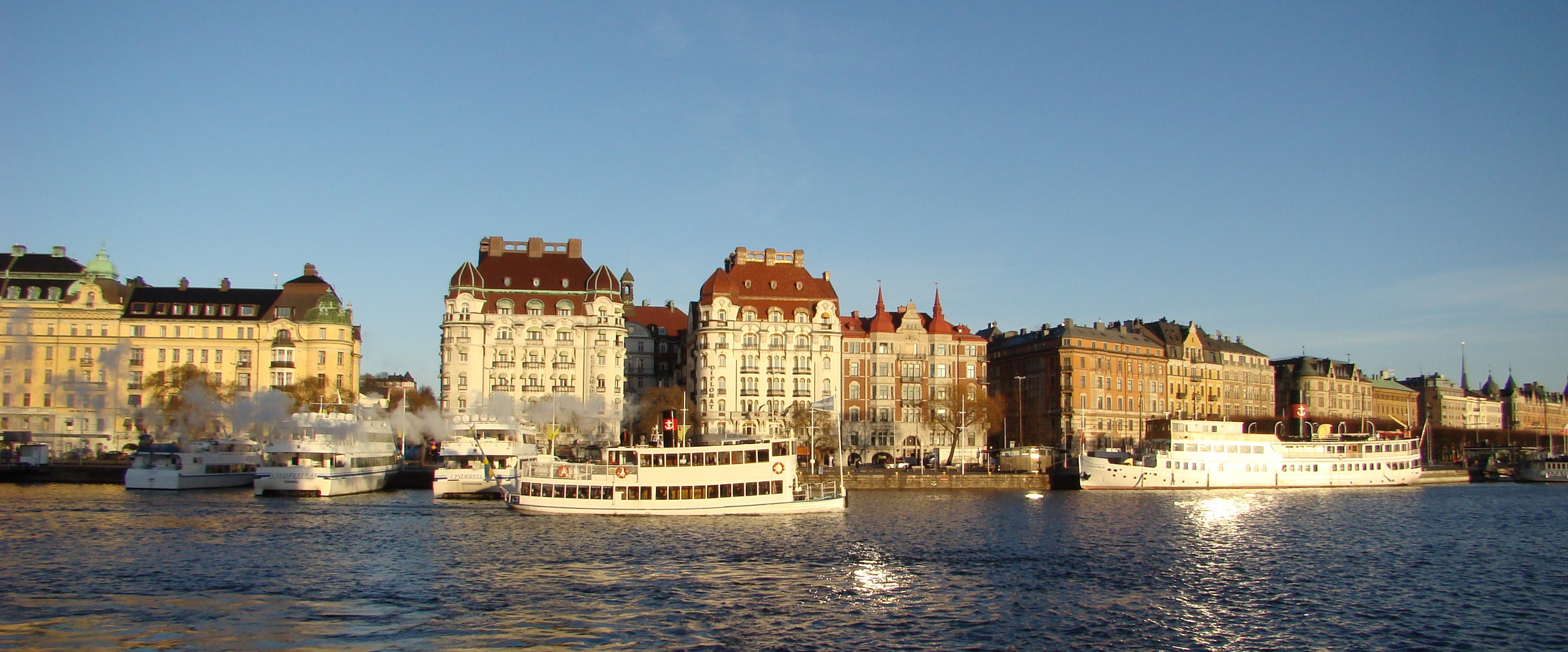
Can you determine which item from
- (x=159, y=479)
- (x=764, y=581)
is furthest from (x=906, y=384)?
(x=764, y=581)

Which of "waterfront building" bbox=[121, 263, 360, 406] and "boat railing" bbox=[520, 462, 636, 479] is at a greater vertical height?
"waterfront building" bbox=[121, 263, 360, 406]

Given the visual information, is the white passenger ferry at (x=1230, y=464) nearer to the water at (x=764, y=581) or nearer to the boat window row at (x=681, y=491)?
the water at (x=764, y=581)

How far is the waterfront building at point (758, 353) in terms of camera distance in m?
143

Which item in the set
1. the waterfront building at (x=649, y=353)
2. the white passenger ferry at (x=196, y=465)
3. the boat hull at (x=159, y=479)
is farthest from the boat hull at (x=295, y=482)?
the waterfront building at (x=649, y=353)

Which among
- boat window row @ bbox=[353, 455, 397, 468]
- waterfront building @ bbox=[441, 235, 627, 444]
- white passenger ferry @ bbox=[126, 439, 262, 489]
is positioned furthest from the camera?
waterfront building @ bbox=[441, 235, 627, 444]

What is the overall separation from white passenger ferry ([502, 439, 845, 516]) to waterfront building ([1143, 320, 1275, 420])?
11499cm

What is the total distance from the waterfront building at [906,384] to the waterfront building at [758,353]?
15.4ft

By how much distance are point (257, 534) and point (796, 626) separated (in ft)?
119

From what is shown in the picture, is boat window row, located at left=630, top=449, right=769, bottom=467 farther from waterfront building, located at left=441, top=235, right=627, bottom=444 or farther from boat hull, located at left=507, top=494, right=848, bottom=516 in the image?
waterfront building, located at left=441, top=235, right=627, bottom=444

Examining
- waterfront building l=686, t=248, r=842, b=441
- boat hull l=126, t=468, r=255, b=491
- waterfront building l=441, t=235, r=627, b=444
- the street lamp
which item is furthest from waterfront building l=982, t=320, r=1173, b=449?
boat hull l=126, t=468, r=255, b=491

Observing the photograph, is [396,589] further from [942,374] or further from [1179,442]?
[942,374]

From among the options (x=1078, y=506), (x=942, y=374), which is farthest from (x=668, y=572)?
(x=942, y=374)

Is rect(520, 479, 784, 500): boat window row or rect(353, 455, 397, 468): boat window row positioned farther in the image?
rect(353, 455, 397, 468): boat window row

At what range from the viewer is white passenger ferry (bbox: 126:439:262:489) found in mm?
102062
